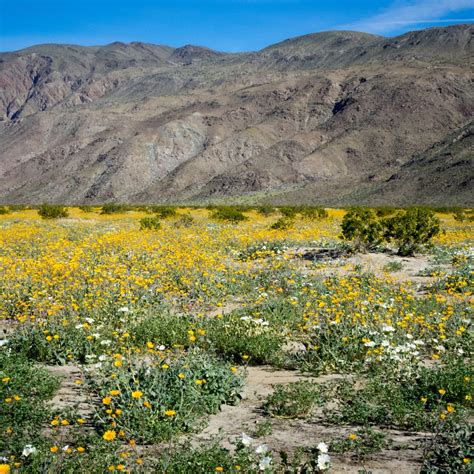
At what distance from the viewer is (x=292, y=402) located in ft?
17.0

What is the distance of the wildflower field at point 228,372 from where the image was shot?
4.14 metres

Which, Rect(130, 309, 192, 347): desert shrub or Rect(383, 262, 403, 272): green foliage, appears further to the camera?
Rect(383, 262, 403, 272): green foliage

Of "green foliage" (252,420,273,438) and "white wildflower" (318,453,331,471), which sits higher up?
"white wildflower" (318,453,331,471)

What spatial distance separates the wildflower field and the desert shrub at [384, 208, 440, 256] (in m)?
4.37

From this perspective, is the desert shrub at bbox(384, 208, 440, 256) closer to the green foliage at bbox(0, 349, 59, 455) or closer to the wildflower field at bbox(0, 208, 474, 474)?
the wildflower field at bbox(0, 208, 474, 474)

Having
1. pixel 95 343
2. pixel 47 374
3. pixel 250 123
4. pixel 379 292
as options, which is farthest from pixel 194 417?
pixel 250 123

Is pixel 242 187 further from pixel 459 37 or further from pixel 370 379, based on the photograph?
pixel 459 37

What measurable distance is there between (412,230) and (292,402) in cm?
1213

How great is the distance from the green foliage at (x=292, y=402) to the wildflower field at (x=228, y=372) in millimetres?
17

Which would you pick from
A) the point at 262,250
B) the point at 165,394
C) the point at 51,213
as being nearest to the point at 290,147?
the point at 51,213

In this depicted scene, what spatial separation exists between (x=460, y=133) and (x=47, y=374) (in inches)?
4327

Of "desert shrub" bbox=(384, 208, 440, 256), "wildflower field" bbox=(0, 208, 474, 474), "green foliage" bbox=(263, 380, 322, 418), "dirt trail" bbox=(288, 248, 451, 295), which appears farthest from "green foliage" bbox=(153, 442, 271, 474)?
"desert shrub" bbox=(384, 208, 440, 256)

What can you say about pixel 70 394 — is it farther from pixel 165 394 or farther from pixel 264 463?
pixel 264 463

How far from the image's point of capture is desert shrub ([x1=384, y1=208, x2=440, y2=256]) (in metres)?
15.9
